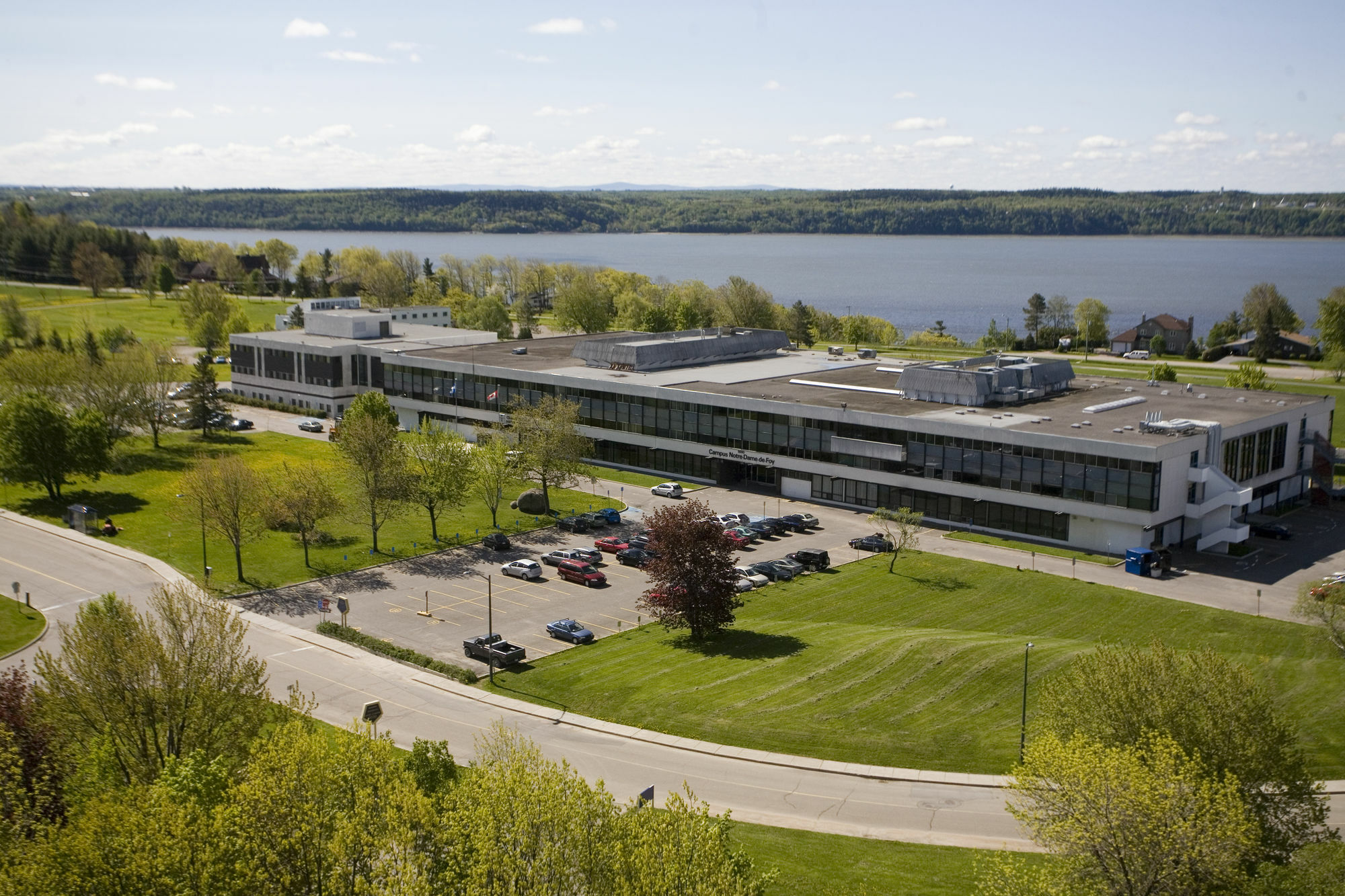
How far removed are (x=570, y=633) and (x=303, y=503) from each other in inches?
846

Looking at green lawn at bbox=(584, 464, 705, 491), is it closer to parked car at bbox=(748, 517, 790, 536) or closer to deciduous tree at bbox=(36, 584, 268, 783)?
parked car at bbox=(748, 517, 790, 536)

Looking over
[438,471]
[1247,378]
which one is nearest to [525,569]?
[438,471]

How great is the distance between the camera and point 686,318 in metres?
157

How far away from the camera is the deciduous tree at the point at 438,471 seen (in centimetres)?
7056

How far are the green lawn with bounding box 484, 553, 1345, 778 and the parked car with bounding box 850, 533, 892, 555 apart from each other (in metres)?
5.43

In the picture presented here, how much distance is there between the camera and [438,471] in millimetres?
70812

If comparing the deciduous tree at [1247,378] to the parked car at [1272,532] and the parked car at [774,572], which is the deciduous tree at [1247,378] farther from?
the parked car at [774,572]

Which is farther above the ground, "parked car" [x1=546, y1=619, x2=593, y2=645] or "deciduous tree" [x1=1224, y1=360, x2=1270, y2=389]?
"deciduous tree" [x1=1224, y1=360, x2=1270, y2=389]

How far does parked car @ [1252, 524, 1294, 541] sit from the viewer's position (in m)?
A: 70.8

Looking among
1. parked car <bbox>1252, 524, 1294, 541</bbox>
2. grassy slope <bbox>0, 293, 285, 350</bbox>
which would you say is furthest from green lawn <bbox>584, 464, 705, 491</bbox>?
grassy slope <bbox>0, 293, 285, 350</bbox>

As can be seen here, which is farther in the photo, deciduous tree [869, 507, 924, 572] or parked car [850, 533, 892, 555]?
parked car [850, 533, 892, 555]

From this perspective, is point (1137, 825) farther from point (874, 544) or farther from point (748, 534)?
point (748, 534)

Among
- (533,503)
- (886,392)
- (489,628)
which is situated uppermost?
(886,392)

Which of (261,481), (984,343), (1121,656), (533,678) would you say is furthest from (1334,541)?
(984,343)
